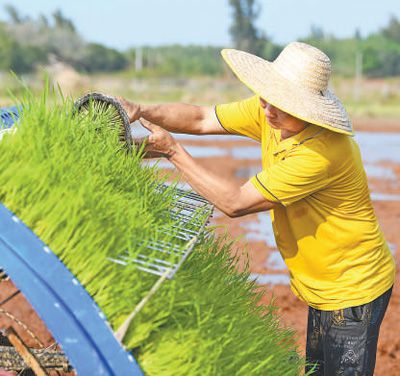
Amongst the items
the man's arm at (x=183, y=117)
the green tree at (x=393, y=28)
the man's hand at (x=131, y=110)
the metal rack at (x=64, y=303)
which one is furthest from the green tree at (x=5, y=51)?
the metal rack at (x=64, y=303)

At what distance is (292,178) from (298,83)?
34 centimetres

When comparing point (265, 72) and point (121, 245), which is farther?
point (265, 72)

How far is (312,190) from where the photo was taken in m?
2.79

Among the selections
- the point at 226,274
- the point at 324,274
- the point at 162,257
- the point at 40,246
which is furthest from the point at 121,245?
the point at 324,274

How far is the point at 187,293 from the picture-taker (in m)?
2.17

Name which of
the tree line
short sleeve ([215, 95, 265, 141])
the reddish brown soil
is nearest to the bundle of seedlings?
the reddish brown soil

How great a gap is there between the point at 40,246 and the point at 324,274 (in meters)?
1.48

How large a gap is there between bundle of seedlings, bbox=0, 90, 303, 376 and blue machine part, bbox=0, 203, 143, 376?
0.09m

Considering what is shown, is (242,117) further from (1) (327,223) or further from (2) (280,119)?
(1) (327,223)

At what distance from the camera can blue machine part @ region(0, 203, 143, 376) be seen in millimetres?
1848

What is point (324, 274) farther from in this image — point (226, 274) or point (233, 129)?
point (233, 129)

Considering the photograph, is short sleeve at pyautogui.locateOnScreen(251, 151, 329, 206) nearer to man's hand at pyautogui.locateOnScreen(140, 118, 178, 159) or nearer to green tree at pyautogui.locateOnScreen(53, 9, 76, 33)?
man's hand at pyautogui.locateOnScreen(140, 118, 178, 159)

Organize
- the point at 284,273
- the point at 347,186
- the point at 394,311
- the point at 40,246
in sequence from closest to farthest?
the point at 40,246 → the point at 347,186 → the point at 394,311 → the point at 284,273

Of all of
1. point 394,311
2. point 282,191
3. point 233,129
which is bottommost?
point 394,311
